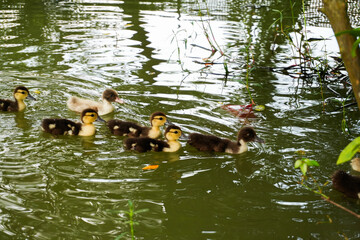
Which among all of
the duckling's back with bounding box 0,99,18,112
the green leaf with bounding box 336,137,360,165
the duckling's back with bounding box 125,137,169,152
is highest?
the green leaf with bounding box 336,137,360,165

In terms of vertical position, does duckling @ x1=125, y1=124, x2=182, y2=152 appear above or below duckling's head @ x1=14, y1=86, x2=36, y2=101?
below

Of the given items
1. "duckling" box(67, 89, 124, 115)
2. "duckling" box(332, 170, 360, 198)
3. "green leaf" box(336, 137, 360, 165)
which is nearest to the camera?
"green leaf" box(336, 137, 360, 165)

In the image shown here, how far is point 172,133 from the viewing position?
5418mm

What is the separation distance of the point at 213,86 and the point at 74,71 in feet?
7.13

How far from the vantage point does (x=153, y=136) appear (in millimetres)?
5848

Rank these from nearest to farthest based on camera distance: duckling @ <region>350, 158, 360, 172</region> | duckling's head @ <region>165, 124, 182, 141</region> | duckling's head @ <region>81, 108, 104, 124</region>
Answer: duckling @ <region>350, 158, 360, 172</region>
duckling's head @ <region>165, 124, 182, 141</region>
duckling's head @ <region>81, 108, 104, 124</region>

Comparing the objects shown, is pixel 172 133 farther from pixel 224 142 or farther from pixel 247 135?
pixel 247 135

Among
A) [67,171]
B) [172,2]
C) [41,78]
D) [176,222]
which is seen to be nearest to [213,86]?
[41,78]

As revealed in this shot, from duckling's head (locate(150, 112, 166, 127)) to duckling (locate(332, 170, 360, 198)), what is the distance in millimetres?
2056

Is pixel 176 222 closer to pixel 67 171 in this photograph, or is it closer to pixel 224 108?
pixel 67 171

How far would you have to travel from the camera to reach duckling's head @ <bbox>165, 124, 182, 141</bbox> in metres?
5.42

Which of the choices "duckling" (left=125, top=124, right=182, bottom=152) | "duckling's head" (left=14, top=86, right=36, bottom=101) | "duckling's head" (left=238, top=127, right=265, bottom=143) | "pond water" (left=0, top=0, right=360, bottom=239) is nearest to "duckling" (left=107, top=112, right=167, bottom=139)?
"pond water" (left=0, top=0, right=360, bottom=239)

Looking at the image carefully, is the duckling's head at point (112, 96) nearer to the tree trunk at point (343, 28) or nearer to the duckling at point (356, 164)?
the duckling at point (356, 164)

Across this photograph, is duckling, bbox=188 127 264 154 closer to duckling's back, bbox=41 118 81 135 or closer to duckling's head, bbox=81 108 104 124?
duckling's head, bbox=81 108 104 124
